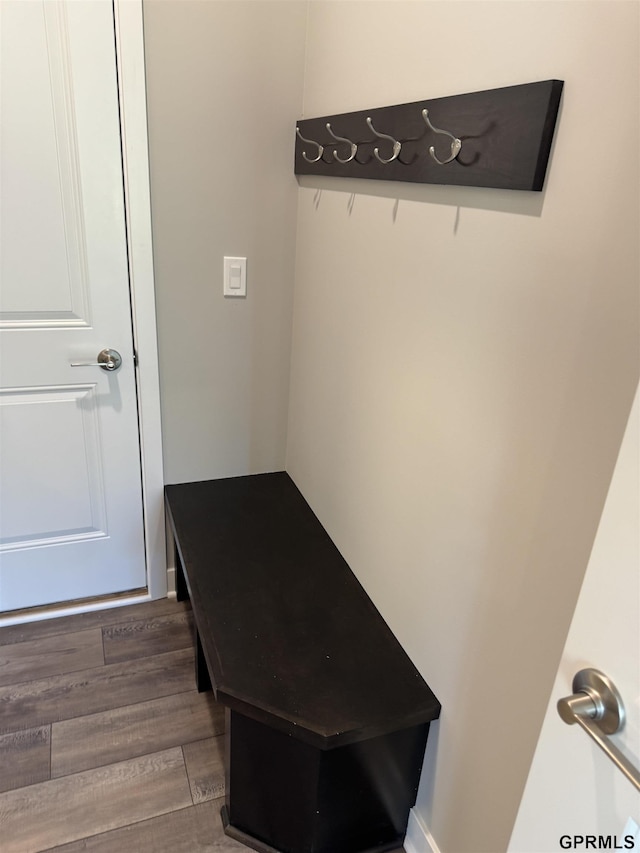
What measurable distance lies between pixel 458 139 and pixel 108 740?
177cm

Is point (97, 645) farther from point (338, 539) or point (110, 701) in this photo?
point (338, 539)

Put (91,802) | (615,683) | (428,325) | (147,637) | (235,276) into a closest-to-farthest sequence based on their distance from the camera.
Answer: (615,683), (428,325), (91,802), (235,276), (147,637)

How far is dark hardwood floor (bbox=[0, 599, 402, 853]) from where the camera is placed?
1.47 metres

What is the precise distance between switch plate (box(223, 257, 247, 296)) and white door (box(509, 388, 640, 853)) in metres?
1.52

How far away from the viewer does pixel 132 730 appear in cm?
173

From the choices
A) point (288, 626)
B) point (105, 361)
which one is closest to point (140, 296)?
point (105, 361)

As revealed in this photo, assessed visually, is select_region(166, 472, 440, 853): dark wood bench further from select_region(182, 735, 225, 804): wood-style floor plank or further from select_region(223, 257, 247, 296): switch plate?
select_region(223, 257, 247, 296): switch plate

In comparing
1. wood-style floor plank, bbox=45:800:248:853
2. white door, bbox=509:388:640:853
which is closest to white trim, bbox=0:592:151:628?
wood-style floor plank, bbox=45:800:248:853

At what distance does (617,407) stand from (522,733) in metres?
0.61

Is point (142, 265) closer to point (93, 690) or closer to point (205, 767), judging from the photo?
point (93, 690)

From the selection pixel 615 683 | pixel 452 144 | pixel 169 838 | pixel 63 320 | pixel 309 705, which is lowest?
A: pixel 169 838

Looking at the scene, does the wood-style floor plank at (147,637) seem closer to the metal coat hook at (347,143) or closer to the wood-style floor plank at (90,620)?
the wood-style floor plank at (90,620)

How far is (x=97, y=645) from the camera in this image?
2.03m

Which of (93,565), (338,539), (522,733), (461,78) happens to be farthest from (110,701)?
(461,78)
